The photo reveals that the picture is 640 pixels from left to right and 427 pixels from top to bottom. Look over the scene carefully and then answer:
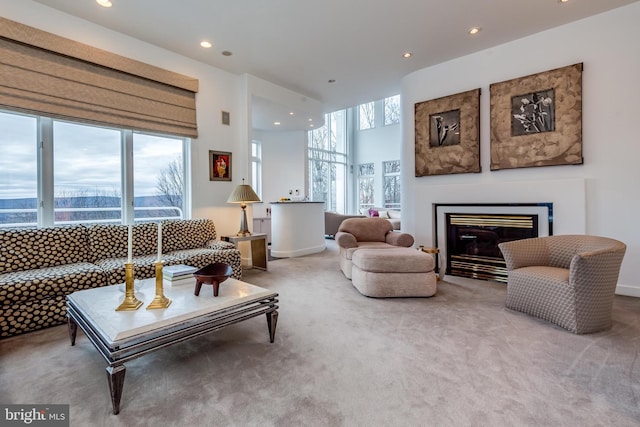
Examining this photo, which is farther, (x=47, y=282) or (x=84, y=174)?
(x=84, y=174)

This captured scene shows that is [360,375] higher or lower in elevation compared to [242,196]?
lower

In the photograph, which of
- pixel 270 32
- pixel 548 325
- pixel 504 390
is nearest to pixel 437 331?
pixel 504 390

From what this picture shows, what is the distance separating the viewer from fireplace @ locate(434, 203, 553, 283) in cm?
373

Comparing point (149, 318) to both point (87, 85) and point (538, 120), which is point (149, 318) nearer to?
point (87, 85)

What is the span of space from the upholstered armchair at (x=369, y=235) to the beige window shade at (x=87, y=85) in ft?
8.49

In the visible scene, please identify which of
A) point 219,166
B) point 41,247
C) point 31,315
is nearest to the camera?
point 31,315

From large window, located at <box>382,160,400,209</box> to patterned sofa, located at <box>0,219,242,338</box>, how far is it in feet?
26.3

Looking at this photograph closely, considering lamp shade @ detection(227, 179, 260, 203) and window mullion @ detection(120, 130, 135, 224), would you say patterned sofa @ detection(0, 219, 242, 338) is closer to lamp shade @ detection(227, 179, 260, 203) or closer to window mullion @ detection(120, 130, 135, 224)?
window mullion @ detection(120, 130, 135, 224)

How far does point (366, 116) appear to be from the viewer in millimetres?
A: 11719

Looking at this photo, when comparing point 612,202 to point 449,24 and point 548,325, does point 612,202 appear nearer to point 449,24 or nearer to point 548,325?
point 548,325

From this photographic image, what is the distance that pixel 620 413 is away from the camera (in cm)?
145

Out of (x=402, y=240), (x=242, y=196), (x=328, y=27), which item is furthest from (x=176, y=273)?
(x=328, y=27)

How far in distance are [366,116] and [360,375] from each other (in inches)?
438

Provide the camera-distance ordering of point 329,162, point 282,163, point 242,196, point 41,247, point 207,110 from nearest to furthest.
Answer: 1. point 41,247
2. point 242,196
3. point 207,110
4. point 282,163
5. point 329,162
